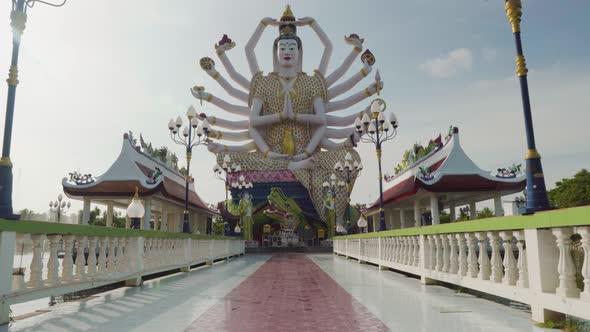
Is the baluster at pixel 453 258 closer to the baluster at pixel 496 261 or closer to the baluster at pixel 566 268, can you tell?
the baluster at pixel 496 261

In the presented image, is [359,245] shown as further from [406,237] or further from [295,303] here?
[295,303]

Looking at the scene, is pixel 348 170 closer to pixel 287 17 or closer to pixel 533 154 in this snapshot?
pixel 533 154

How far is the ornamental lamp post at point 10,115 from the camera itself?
17.2 feet

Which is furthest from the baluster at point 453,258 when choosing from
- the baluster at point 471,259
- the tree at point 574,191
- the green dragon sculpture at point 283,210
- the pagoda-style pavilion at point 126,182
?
the tree at point 574,191

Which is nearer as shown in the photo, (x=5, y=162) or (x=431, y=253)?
(x=5, y=162)

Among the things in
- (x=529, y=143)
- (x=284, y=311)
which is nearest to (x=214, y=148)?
(x=284, y=311)

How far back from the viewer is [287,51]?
134ft

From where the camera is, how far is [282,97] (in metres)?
41.8

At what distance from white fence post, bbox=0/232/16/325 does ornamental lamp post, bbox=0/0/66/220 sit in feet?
1.60

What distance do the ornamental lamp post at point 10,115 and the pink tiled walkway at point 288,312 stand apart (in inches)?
113

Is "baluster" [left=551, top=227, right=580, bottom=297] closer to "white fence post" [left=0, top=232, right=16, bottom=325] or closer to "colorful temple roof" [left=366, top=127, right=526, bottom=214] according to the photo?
"white fence post" [left=0, top=232, right=16, bottom=325]

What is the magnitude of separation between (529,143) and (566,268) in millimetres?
1913

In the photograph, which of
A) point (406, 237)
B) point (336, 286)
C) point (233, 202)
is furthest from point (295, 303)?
point (233, 202)

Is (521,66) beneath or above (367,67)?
beneath
